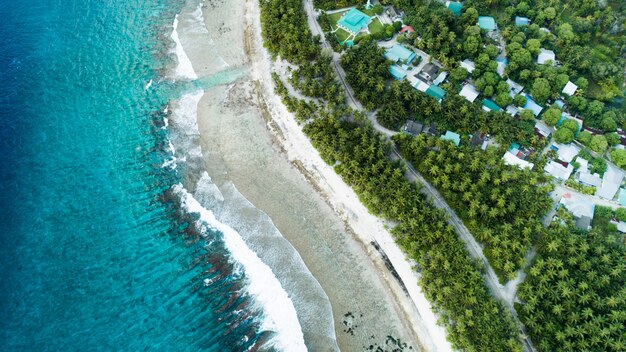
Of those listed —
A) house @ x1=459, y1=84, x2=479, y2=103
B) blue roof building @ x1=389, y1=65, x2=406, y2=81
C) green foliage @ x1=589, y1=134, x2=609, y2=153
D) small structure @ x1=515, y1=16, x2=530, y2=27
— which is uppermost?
blue roof building @ x1=389, y1=65, x2=406, y2=81

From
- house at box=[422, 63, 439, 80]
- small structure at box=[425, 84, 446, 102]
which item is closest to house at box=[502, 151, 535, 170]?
Answer: small structure at box=[425, 84, 446, 102]

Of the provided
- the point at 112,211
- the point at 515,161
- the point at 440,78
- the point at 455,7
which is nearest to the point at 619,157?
the point at 515,161

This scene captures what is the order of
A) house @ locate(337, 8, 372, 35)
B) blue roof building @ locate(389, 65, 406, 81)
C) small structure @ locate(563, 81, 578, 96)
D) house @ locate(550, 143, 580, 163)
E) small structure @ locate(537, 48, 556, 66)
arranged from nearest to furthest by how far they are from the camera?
house @ locate(550, 143, 580, 163) → small structure @ locate(563, 81, 578, 96) → blue roof building @ locate(389, 65, 406, 81) → small structure @ locate(537, 48, 556, 66) → house @ locate(337, 8, 372, 35)

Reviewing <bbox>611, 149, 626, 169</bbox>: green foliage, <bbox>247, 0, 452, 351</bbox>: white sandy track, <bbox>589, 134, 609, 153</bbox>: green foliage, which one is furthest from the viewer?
<bbox>589, 134, 609, 153</bbox>: green foliage

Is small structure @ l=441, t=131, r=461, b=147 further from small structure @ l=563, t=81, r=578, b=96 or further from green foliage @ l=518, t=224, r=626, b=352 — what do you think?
small structure @ l=563, t=81, r=578, b=96

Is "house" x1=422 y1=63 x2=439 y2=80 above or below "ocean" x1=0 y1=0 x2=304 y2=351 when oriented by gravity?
below

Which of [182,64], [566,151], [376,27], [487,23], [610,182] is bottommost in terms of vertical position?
[610,182]

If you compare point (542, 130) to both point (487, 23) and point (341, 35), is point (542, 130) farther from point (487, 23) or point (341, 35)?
point (341, 35)
